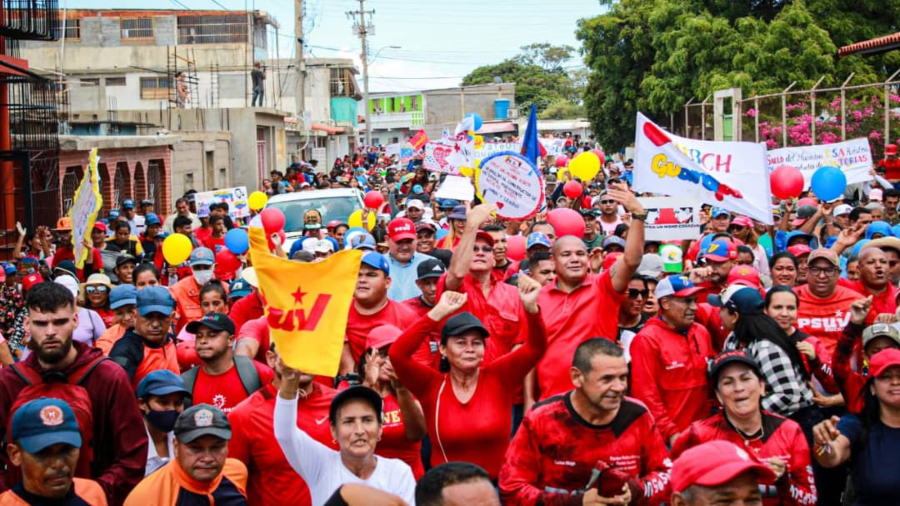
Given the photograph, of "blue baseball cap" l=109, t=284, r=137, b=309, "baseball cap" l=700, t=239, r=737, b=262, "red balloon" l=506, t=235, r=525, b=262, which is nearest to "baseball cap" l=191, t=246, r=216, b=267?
"blue baseball cap" l=109, t=284, r=137, b=309

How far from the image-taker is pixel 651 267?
7.51 meters

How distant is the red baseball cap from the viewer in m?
3.47

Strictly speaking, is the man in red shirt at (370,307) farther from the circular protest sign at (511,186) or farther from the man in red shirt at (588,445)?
the circular protest sign at (511,186)

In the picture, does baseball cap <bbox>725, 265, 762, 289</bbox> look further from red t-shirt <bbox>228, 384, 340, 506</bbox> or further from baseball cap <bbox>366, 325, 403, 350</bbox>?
red t-shirt <bbox>228, 384, 340, 506</bbox>

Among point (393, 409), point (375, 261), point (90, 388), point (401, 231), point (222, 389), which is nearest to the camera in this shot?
point (90, 388)

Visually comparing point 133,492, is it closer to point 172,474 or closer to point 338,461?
point 172,474

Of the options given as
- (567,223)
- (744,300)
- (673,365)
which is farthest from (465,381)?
(567,223)

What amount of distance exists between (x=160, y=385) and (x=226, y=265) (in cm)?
536

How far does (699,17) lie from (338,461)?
28.8m

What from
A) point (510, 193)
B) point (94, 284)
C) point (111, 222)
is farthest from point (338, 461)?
point (111, 222)

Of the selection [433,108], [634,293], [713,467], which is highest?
[433,108]

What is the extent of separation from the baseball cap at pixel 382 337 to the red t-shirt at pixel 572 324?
0.93m

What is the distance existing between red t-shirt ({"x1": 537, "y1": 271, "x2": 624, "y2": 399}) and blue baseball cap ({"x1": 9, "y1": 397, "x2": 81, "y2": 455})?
8.89 ft

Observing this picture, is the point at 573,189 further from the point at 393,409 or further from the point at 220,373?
the point at 393,409
